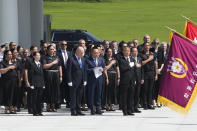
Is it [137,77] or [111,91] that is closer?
[137,77]

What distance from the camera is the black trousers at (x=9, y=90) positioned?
2130 cm

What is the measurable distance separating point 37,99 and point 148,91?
141 inches

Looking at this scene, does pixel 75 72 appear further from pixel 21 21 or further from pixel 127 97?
pixel 21 21

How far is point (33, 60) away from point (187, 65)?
4414 mm

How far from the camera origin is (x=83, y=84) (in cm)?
2069

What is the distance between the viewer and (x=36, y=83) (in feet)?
67.0

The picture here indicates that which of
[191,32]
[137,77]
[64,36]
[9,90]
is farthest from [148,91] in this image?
[64,36]

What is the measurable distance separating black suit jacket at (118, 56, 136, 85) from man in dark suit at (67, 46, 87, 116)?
0.97 meters

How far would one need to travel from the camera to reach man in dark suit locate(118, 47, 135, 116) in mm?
20469

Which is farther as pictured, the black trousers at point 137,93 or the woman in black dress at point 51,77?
the woman in black dress at point 51,77

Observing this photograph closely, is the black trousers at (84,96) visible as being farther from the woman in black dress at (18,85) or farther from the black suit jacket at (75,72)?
the woman in black dress at (18,85)

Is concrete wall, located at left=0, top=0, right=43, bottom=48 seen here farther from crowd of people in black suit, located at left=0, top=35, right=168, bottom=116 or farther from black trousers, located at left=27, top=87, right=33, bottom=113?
black trousers, located at left=27, top=87, right=33, bottom=113

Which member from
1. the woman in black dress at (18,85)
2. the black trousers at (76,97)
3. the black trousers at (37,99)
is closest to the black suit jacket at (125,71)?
the black trousers at (76,97)

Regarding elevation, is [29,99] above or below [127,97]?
below
